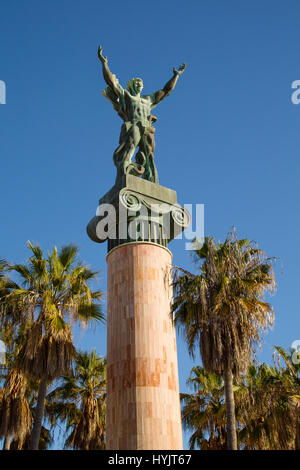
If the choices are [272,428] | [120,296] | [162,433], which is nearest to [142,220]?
[120,296]

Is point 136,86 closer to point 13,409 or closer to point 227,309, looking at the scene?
point 227,309

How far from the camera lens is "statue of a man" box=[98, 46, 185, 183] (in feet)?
60.5

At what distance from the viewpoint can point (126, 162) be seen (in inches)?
717

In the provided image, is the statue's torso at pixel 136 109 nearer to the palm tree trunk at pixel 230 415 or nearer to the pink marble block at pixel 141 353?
the pink marble block at pixel 141 353

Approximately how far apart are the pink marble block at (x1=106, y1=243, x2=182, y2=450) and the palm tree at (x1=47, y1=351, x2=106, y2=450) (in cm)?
679

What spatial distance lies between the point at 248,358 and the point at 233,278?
86.8 inches

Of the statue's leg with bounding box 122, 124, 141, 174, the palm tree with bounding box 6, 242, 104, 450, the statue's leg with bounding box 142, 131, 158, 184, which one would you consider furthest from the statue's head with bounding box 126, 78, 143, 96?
the palm tree with bounding box 6, 242, 104, 450

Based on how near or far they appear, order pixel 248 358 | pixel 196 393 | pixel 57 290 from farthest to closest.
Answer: pixel 196 393 → pixel 57 290 → pixel 248 358

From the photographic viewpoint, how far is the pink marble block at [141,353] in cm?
1346

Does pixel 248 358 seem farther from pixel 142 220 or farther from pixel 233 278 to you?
pixel 142 220

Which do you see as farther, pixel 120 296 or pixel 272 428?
pixel 272 428

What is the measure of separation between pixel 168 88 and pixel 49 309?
8.73m

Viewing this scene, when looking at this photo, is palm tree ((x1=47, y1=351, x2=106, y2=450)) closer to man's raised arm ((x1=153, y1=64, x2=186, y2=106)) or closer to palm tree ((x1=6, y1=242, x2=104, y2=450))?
palm tree ((x1=6, y1=242, x2=104, y2=450))

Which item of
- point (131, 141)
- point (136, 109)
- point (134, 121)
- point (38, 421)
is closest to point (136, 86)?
point (136, 109)
